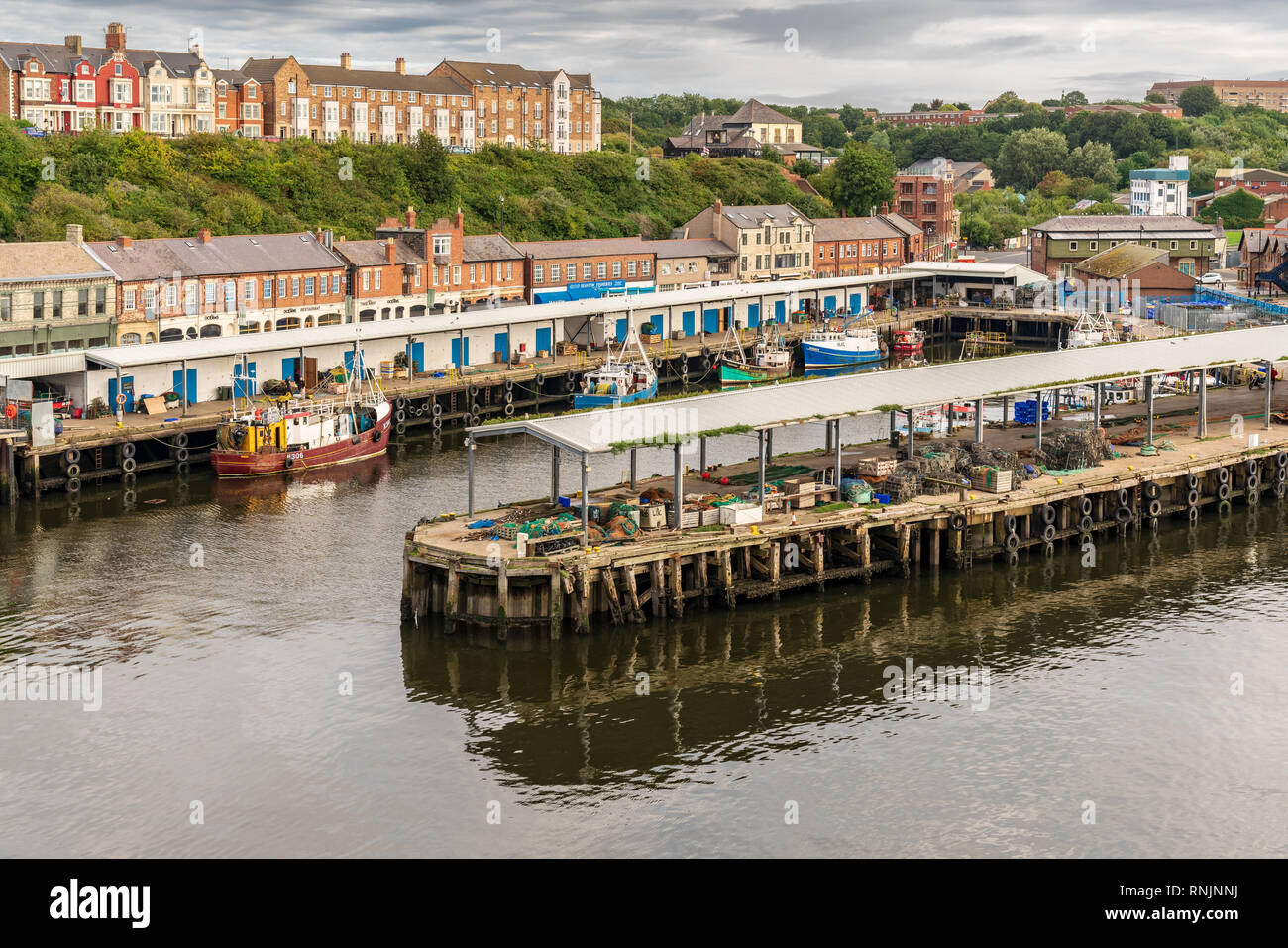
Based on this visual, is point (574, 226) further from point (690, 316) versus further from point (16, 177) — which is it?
point (16, 177)

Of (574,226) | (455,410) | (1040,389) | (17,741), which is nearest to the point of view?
(17,741)

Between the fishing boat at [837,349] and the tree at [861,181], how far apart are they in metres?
56.9

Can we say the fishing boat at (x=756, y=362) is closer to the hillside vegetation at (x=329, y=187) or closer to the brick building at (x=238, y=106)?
the hillside vegetation at (x=329, y=187)

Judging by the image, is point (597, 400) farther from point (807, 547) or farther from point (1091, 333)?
point (1091, 333)

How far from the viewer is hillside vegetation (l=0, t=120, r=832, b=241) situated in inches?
4277

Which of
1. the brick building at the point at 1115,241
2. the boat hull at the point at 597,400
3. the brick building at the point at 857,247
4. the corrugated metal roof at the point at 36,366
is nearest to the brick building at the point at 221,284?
the corrugated metal roof at the point at 36,366

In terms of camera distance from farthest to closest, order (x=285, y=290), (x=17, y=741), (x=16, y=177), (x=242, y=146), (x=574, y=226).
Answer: (x=574, y=226) < (x=242, y=146) < (x=16, y=177) < (x=285, y=290) < (x=17, y=741)

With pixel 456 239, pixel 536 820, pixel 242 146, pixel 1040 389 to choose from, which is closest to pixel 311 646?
pixel 536 820

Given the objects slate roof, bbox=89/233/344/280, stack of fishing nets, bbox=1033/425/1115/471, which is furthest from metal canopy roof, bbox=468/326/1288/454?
slate roof, bbox=89/233/344/280

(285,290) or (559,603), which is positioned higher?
(285,290)

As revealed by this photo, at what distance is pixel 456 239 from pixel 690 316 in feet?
56.5

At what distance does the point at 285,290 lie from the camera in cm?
9725

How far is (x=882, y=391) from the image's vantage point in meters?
62.6

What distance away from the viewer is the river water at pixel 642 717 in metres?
37.4
